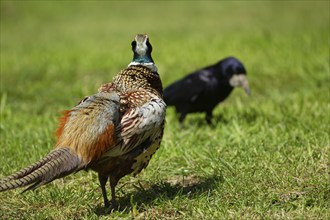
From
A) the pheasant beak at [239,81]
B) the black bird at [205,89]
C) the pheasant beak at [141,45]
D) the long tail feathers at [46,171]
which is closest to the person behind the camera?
the long tail feathers at [46,171]

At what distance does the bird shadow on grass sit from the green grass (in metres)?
0.01

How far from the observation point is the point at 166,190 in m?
4.46

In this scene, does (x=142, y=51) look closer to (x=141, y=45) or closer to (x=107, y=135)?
(x=141, y=45)

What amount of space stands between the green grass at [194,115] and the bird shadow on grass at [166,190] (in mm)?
14

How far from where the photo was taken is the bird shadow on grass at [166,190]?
417 cm

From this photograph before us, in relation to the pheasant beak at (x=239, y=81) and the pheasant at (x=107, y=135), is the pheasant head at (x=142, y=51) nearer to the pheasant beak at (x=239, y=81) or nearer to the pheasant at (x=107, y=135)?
the pheasant at (x=107, y=135)

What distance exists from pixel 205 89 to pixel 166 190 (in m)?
2.47

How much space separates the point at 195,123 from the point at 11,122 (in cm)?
187

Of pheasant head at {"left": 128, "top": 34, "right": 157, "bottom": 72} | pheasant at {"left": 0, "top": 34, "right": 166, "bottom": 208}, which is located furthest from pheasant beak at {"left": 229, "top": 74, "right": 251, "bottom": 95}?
pheasant at {"left": 0, "top": 34, "right": 166, "bottom": 208}

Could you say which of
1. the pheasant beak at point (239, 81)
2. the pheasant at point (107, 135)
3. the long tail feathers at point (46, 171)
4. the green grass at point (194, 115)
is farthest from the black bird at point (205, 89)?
the long tail feathers at point (46, 171)

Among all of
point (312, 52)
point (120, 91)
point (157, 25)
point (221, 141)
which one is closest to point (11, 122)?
point (221, 141)

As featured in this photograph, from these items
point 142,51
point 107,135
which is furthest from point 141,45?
point 107,135

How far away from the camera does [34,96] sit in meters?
8.02

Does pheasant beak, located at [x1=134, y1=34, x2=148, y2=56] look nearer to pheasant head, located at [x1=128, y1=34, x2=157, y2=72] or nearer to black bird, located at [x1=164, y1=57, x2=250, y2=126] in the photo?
pheasant head, located at [x1=128, y1=34, x2=157, y2=72]
